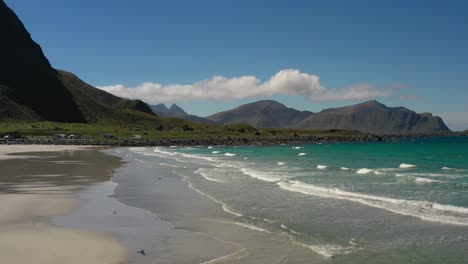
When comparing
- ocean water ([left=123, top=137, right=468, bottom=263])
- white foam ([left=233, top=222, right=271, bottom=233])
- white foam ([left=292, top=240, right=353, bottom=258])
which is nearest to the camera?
white foam ([left=292, top=240, right=353, bottom=258])

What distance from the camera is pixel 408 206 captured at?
24.0 meters

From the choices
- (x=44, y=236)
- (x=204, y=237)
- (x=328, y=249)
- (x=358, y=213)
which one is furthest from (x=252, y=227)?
(x=44, y=236)

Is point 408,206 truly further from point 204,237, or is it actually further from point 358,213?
point 204,237

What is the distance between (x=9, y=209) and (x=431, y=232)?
19.3m

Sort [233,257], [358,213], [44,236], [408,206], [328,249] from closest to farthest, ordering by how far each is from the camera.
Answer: [233,257], [328,249], [44,236], [358,213], [408,206]

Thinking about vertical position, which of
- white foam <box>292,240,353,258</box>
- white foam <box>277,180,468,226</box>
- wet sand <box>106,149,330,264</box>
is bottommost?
wet sand <box>106,149,330,264</box>

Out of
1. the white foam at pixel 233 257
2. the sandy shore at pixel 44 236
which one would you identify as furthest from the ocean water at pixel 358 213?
the sandy shore at pixel 44 236

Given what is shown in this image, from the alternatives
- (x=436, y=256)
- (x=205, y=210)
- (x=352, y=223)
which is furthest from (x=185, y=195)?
(x=436, y=256)

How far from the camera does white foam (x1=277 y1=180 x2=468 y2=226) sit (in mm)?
20734

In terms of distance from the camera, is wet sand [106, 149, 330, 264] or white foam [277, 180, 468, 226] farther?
white foam [277, 180, 468, 226]

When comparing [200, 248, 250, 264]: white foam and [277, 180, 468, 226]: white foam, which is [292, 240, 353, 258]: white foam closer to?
[200, 248, 250, 264]: white foam

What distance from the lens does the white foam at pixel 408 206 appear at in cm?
2073

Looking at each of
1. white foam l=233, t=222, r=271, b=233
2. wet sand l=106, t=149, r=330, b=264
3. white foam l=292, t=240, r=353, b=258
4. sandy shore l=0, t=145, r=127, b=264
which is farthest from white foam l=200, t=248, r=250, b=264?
white foam l=233, t=222, r=271, b=233

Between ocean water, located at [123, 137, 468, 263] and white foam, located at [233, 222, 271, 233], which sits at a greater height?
ocean water, located at [123, 137, 468, 263]
